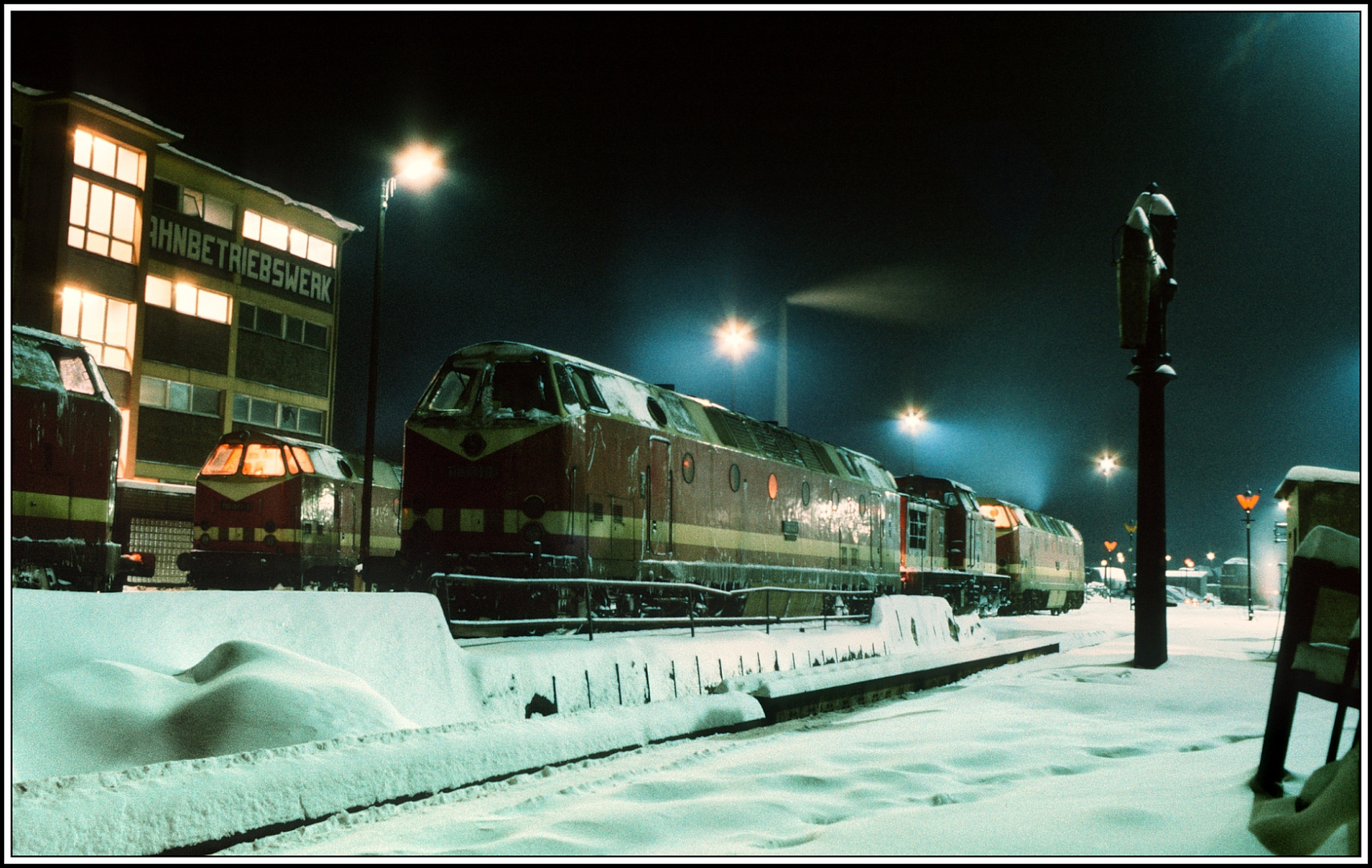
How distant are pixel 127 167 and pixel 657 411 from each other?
25854 millimetres

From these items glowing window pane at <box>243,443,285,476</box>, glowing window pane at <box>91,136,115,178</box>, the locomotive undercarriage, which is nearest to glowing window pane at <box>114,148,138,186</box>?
glowing window pane at <box>91,136,115,178</box>

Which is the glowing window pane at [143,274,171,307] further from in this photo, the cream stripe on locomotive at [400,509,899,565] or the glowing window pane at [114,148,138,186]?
the cream stripe on locomotive at [400,509,899,565]

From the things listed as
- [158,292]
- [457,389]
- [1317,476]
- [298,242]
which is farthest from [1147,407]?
[298,242]

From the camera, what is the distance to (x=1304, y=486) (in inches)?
437

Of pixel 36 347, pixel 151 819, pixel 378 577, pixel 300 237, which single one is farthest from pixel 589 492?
pixel 300 237

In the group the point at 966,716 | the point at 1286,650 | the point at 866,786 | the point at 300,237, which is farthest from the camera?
the point at 300,237

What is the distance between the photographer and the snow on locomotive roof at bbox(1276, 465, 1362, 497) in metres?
10.9

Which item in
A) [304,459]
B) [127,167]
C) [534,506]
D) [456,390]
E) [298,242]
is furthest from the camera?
[298,242]

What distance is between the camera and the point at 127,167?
1266 inches

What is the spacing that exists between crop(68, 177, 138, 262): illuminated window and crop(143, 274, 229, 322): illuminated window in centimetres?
135

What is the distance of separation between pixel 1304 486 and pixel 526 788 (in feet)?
30.4

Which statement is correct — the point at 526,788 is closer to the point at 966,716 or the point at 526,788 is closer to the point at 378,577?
the point at 966,716

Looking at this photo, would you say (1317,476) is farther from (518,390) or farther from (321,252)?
(321,252)

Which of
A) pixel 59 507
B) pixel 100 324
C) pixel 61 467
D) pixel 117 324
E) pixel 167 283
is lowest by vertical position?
pixel 59 507
